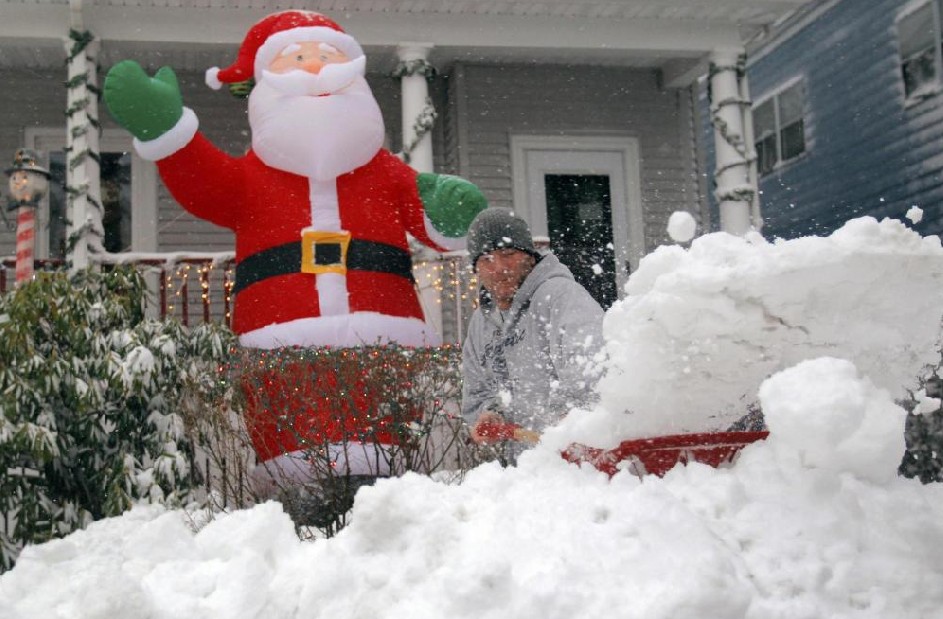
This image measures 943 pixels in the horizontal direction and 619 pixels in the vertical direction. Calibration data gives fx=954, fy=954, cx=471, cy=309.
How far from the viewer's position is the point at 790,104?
1405 centimetres

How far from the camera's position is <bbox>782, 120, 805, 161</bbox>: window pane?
13828 mm

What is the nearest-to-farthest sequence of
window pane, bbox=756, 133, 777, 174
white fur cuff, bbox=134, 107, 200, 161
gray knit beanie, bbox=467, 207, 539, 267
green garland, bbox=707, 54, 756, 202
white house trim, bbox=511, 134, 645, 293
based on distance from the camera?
1. gray knit beanie, bbox=467, 207, 539, 267
2. white fur cuff, bbox=134, 107, 200, 161
3. green garland, bbox=707, 54, 756, 202
4. white house trim, bbox=511, 134, 645, 293
5. window pane, bbox=756, 133, 777, 174

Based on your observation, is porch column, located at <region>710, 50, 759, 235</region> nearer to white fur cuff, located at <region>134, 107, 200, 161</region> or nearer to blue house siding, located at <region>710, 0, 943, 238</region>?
blue house siding, located at <region>710, 0, 943, 238</region>

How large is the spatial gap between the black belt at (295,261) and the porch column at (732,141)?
3910 millimetres

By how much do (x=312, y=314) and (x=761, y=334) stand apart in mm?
4541

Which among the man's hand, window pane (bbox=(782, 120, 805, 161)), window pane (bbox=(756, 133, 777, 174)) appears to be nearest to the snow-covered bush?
the man's hand

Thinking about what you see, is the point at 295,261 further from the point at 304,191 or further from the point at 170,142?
the point at 170,142

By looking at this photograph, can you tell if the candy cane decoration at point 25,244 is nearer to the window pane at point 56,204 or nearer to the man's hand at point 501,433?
the window pane at point 56,204

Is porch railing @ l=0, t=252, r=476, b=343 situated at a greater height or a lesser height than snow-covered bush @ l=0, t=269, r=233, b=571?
greater

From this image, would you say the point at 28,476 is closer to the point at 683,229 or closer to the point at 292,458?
the point at 292,458

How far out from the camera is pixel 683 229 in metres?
2.60

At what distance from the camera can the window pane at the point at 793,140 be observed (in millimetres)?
13828

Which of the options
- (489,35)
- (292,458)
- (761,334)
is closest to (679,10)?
(489,35)

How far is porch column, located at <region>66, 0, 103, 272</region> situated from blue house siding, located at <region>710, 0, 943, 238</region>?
8960mm
